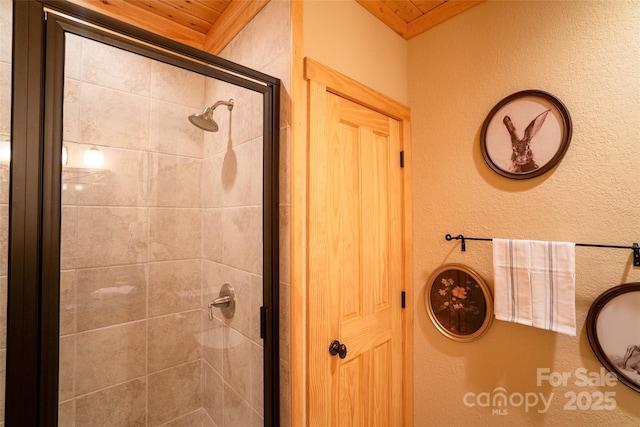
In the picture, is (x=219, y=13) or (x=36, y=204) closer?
(x=36, y=204)

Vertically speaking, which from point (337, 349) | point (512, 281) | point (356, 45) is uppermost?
point (356, 45)

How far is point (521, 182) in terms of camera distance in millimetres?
1233

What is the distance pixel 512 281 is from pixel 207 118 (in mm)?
1415

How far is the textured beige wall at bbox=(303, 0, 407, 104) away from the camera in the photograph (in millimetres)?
1146

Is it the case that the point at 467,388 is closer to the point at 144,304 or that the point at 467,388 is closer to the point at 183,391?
the point at 183,391

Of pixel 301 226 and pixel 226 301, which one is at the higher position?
pixel 301 226

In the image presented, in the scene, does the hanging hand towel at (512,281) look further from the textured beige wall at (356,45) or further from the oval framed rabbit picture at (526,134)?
the textured beige wall at (356,45)

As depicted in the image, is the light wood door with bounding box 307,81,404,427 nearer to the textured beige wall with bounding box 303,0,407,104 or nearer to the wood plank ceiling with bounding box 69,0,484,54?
the textured beige wall with bounding box 303,0,407,104

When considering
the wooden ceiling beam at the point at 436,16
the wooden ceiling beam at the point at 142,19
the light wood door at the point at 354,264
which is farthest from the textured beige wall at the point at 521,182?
the wooden ceiling beam at the point at 142,19

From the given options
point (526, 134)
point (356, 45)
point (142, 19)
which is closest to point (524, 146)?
point (526, 134)

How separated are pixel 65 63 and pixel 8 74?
68 centimetres

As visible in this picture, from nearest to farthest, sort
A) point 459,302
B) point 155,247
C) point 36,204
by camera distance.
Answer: point 36,204 → point 155,247 → point 459,302

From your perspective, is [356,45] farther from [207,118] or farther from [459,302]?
[459,302]

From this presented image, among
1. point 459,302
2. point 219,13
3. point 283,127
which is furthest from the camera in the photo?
point 219,13
